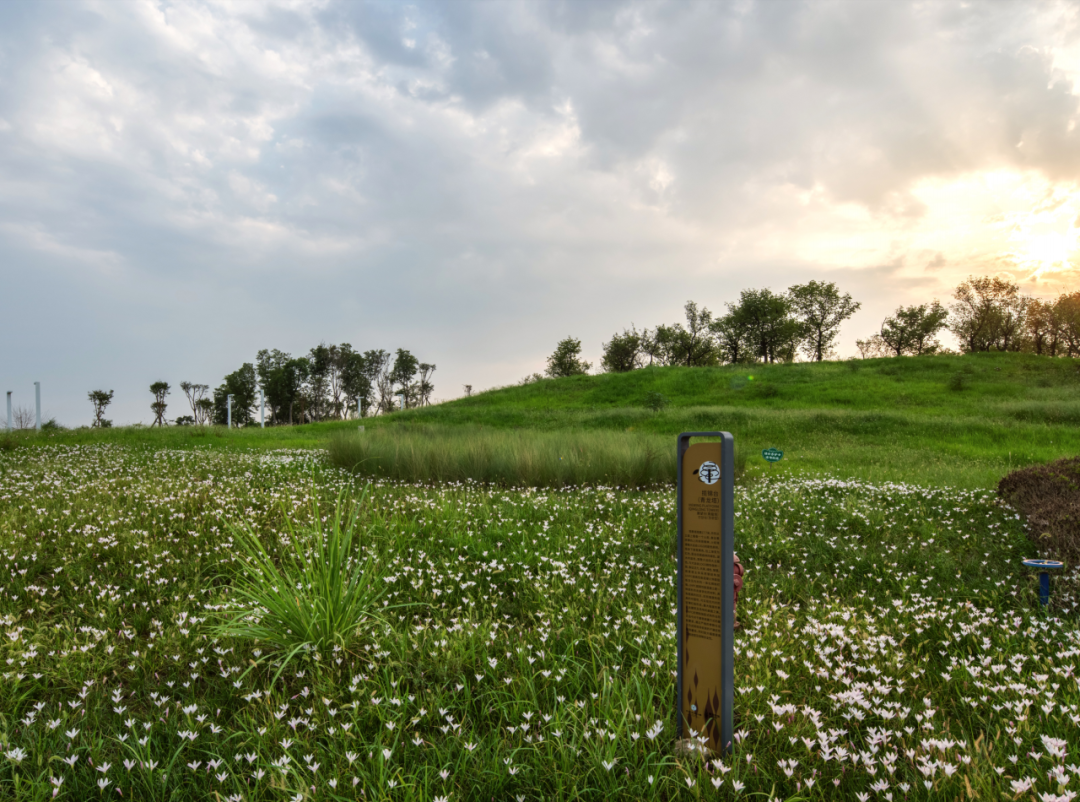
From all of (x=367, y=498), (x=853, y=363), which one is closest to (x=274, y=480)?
(x=367, y=498)

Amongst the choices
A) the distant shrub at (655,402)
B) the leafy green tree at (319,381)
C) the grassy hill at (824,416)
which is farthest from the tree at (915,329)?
the leafy green tree at (319,381)

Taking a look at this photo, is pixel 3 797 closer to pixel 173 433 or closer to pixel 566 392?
pixel 173 433

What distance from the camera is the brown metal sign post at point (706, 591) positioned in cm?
269

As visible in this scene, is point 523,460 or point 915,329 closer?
point 523,460

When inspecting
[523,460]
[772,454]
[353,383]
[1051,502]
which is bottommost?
[1051,502]

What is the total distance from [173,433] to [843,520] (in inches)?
918

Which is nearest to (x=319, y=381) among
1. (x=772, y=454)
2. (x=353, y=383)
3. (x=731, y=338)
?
(x=353, y=383)

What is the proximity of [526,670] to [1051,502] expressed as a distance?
26.4ft

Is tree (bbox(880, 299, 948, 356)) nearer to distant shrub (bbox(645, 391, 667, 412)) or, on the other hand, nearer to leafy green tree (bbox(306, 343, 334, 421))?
distant shrub (bbox(645, 391, 667, 412))

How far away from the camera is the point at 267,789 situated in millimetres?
2809

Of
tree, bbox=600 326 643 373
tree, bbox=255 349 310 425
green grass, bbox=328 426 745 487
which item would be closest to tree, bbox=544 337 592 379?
tree, bbox=600 326 643 373

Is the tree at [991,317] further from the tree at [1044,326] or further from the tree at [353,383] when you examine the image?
the tree at [353,383]

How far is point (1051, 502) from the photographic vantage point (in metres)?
7.64

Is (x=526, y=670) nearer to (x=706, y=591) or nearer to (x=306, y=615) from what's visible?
(x=706, y=591)
